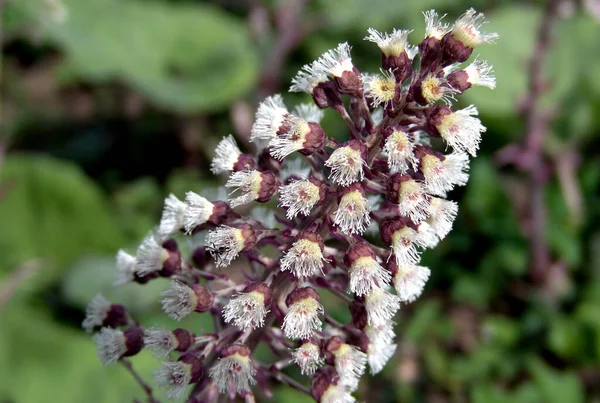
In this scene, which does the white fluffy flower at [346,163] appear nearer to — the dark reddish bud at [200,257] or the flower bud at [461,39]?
the flower bud at [461,39]

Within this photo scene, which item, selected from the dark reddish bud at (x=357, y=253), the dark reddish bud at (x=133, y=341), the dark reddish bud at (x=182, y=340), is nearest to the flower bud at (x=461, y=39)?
the dark reddish bud at (x=357, y=253)

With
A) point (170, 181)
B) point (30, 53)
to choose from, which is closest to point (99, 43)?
point (170, 181)

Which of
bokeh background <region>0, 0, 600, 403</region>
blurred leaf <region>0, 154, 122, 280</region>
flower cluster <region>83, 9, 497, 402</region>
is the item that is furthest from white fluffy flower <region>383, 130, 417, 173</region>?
blurred leaf <region>0, 154, 122, 280</region>

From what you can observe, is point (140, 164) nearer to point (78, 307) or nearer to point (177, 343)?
point (78, 307)

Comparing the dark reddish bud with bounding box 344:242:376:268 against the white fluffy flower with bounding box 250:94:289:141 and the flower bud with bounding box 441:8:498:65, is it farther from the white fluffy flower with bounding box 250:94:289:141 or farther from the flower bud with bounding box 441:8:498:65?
the flower bud with bounding box 441:8:498:65

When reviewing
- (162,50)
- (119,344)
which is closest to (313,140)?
(119,344)

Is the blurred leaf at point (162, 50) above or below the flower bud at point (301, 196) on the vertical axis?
below
